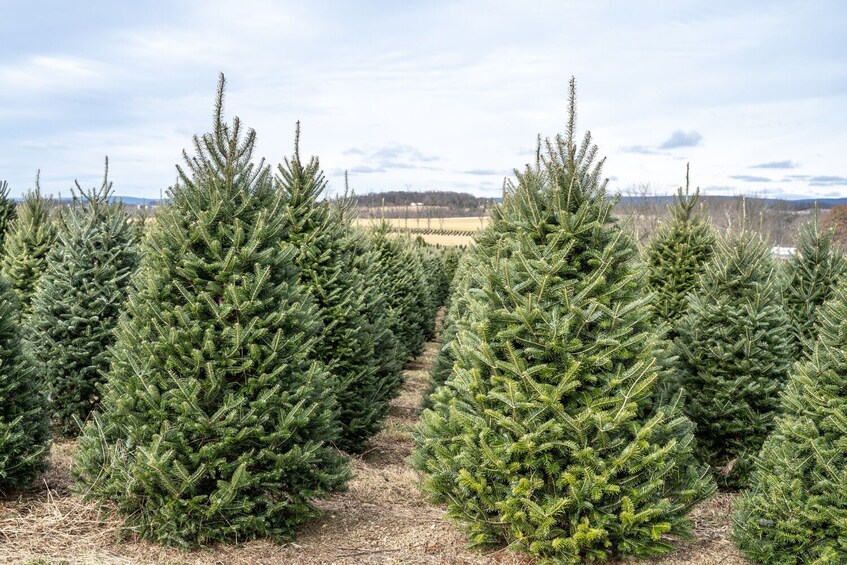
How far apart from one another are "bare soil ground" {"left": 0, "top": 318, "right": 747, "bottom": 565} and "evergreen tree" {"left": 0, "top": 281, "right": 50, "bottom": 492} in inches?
9.0

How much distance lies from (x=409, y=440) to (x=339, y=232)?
3603 millimetres

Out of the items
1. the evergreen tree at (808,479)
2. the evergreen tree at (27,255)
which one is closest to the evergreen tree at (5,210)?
the evergreen tree at (27,255)

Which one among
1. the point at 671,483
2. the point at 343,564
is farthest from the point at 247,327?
the point at 671,483

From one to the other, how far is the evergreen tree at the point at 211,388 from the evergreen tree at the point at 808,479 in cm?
347

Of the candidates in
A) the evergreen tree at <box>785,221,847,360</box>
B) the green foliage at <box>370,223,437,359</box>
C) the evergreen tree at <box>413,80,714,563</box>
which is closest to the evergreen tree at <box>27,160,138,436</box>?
the evergreen tree at <box>413,80,714,563</box>

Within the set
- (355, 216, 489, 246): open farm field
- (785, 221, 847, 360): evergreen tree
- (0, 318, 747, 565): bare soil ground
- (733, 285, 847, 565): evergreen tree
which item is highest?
(355, 216, 489, 246): open farm field

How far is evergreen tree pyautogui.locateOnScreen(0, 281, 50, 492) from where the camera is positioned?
5.99 metres

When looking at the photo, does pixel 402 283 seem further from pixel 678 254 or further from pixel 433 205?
pixel 433 205

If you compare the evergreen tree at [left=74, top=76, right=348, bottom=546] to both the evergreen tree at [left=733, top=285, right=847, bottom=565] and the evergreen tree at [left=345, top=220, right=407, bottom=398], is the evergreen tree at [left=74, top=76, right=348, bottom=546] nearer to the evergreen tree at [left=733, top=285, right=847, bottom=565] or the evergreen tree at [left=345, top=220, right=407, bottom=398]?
the evergreen tree at [left=733, top=285, right=847, bottom=565]

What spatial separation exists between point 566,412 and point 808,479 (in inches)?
81.9

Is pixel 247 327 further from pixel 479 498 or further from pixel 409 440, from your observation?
pixel 409 440

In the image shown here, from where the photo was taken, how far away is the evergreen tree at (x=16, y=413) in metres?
5.99

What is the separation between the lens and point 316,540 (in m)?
5.75

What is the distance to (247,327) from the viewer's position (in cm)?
527
